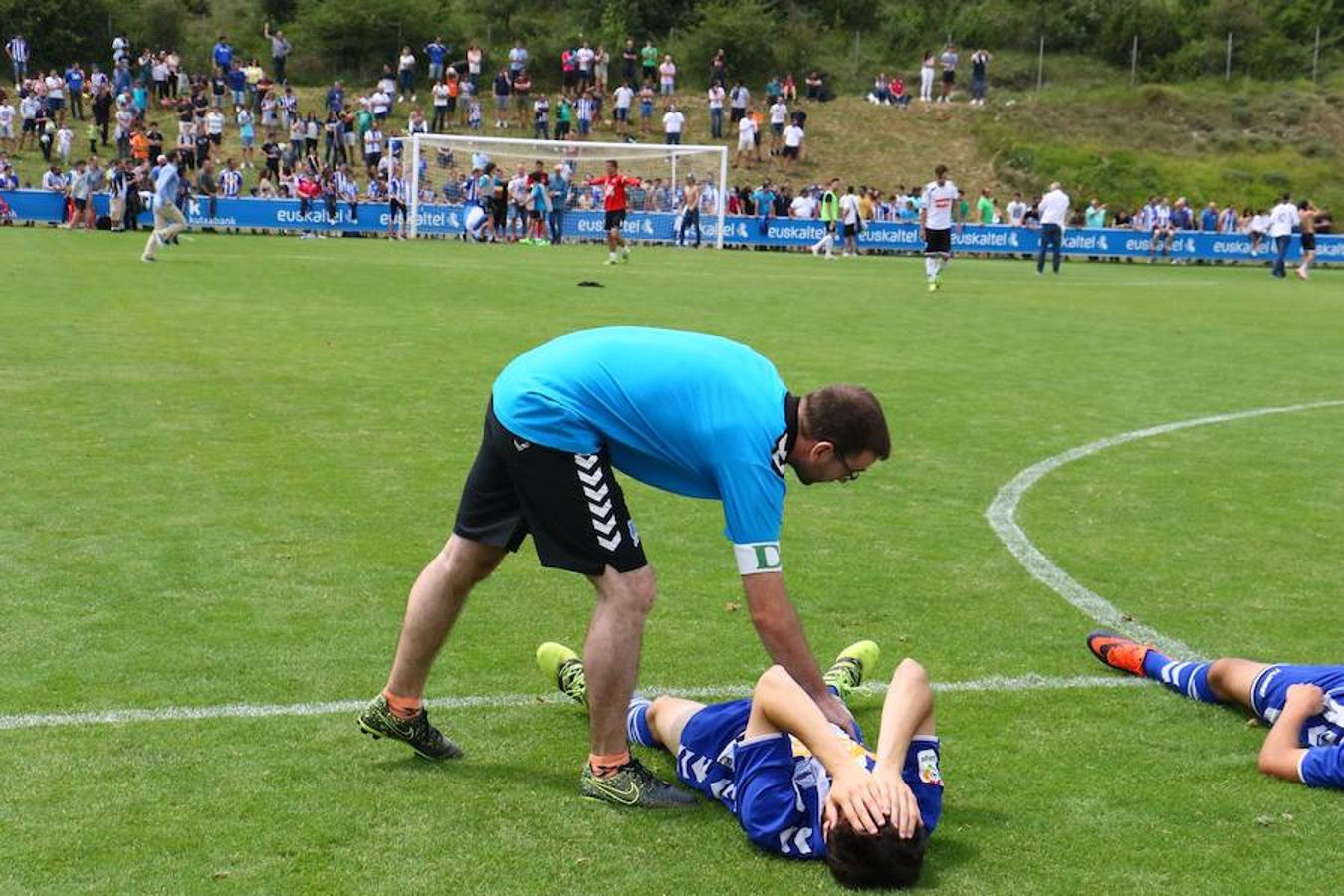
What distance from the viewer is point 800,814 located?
15.8 ft

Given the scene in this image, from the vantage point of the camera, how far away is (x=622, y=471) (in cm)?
521

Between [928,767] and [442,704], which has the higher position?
[928,767]

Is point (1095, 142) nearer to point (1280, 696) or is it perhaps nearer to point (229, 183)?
point (229, 183)

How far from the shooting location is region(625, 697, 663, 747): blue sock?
231 inches

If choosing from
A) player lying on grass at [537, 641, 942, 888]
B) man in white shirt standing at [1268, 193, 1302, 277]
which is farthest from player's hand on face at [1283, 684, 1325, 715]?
man in white shirt standing at [1268, 193, 1302, 277]

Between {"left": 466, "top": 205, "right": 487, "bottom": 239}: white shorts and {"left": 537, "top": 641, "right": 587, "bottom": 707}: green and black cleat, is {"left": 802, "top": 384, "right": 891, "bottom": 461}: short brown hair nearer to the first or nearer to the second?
{"left": 537, "top": 641, "right": 587, "bottom": 707}: green and black cleat

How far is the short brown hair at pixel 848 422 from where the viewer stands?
474 cm

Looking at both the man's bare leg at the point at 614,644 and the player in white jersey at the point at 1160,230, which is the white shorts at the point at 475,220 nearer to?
the player in white jersey at the point at 1160,230

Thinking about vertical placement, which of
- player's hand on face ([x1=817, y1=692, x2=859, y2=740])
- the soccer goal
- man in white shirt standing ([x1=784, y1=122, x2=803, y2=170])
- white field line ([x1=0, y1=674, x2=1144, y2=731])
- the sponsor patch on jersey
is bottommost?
white field line ([x1=0, y1=674, x2=1144, y2=731])

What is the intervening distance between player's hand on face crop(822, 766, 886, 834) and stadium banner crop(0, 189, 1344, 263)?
1524 inches

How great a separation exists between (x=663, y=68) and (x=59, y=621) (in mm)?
51375

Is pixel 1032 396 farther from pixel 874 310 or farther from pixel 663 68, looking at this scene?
pixel 663 68

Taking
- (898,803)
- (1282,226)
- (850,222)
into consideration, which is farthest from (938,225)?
(898,803)

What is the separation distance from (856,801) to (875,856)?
16cm
